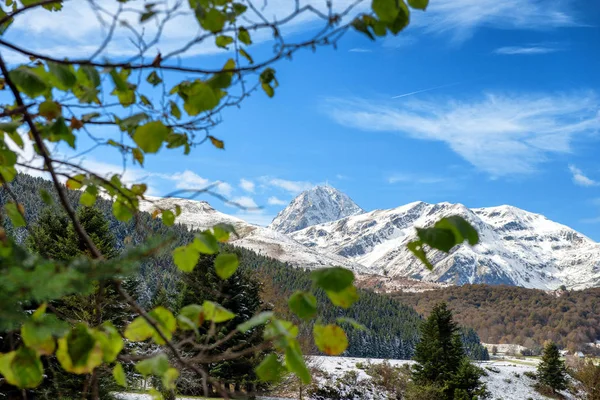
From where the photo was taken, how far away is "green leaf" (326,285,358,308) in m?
1.02

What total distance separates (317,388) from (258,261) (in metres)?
91.0

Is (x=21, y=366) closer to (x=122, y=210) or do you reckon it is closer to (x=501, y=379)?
(x=122, y=210)

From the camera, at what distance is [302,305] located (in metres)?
1.04

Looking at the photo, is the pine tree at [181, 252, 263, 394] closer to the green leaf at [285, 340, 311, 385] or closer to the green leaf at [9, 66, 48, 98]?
the green leaf at [9, 66, 48, 98]

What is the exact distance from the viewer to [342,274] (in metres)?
0.99

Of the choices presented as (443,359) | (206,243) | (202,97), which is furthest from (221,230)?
(443,359)

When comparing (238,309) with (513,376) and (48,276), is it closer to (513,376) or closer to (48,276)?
(48,276)

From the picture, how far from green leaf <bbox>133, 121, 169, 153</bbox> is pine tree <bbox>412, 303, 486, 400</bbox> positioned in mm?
24584

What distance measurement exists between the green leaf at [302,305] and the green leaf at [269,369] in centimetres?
16

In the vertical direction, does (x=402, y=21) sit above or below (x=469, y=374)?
above

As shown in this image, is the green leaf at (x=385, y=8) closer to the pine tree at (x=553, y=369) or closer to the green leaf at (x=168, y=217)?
the green leaf at (x=168, y=217)

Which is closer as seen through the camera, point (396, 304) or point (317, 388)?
point (317, 388)

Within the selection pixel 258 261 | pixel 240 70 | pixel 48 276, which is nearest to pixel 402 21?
pixel 240 70

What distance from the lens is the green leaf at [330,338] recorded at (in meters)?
1.14
